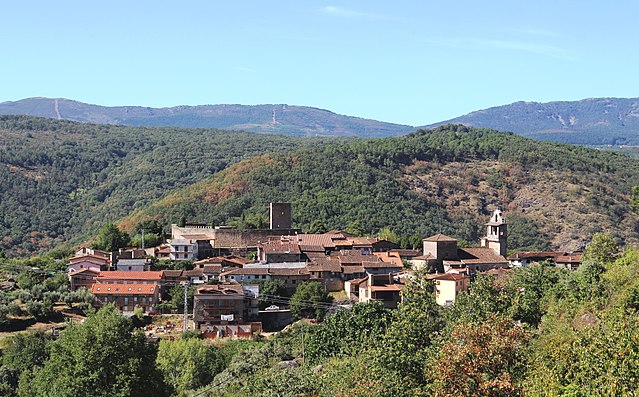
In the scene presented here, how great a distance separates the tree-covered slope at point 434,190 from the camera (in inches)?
3201

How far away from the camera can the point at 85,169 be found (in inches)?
5236

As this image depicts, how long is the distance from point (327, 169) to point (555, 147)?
132 feet

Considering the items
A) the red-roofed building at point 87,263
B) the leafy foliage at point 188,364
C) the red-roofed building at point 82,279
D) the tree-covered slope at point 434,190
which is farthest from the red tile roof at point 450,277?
the tree-covered slope at point 434,190

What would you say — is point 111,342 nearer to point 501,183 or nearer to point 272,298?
point 272,298

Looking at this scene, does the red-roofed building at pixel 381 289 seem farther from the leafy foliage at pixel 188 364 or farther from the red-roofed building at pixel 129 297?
the red-roofed building at pixel 129 297

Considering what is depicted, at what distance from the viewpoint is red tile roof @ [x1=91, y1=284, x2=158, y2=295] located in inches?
1811

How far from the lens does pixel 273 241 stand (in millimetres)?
54688

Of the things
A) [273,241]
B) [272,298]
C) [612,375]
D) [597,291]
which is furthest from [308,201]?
[612,375]

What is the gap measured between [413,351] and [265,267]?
24.2 meters

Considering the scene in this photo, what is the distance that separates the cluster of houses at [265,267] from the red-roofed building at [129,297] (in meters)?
0.05

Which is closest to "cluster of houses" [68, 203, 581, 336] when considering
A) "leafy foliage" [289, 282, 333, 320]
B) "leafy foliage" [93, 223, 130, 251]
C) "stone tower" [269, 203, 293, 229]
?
"leafy foliage" [289, 282, 333, 320]

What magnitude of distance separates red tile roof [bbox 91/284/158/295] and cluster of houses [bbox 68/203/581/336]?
0.18 ft

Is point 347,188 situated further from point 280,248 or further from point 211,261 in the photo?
point 211,261

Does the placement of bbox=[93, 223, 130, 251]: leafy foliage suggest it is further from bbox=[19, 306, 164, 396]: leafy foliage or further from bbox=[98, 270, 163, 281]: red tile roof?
bbox=[19, 306, 164, 396]: leafy foliage
